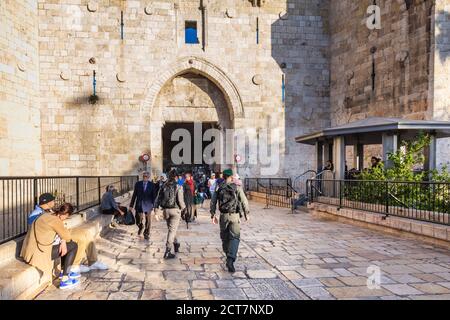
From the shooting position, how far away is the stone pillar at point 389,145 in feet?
31.7

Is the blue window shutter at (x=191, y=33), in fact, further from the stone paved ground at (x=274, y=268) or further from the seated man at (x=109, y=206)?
the stone paved ground at (x=274, y=268)

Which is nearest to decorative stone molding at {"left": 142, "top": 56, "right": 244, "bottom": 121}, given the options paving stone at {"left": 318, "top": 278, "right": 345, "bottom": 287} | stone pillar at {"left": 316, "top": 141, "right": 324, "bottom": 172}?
stone pillar at {"left": 316, "top": 141, "right": 324, "bottom": 172}

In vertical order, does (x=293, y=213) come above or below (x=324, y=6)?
below

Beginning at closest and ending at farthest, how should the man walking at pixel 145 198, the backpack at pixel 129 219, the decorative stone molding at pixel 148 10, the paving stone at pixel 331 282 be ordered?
the paving stone at pixel 331 282
the man walking at pixel 145 198
the backpack at pixel 129 219
the decorative stone molding at pixel 148 10

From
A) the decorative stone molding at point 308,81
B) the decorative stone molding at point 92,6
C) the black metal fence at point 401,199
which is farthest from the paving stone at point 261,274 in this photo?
the decorative stone molding at point 92,6

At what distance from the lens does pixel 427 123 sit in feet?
30.4

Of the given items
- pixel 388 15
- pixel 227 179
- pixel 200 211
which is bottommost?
pixel 200 211

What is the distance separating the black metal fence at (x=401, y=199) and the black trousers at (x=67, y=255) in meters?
6.10

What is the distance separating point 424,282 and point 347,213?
466 centimetres

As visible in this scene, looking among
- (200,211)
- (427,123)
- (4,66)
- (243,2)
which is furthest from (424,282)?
(243,2)

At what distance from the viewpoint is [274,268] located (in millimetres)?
5324

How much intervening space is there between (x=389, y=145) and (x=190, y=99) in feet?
37.1

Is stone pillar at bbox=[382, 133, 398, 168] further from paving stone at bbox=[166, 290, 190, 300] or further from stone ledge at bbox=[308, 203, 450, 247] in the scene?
paving stone at bbox=[166, 290, 190, 300]

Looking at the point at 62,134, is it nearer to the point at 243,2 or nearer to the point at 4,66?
the point at 4,66
